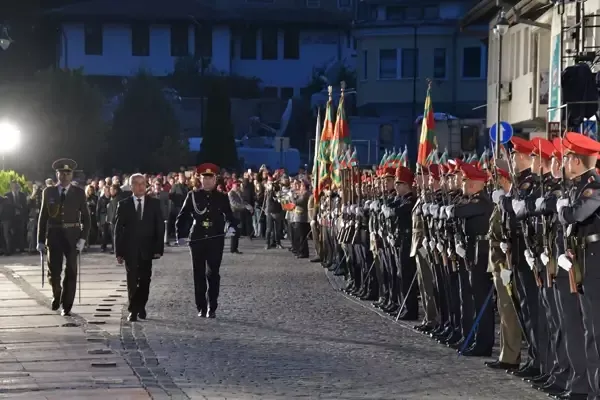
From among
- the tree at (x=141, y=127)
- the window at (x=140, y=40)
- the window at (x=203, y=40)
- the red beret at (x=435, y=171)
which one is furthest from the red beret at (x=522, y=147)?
the window at (x=140, y=40)

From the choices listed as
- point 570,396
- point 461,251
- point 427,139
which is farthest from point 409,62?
point 570,396

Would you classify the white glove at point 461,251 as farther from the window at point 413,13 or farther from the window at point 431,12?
the window at point 431,12

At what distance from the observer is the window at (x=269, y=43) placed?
329 feet

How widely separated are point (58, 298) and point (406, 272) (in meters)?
4.95

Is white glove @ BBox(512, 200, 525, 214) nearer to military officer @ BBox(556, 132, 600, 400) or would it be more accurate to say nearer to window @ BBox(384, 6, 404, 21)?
military officer @ BBox(556, 132, 600, 400)

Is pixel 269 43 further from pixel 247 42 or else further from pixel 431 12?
pixel 431 12

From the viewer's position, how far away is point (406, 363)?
15406 mm

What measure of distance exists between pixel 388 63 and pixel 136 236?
63.2m

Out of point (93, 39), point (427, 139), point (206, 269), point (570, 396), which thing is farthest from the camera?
point (93, 39)

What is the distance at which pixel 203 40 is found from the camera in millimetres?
98562

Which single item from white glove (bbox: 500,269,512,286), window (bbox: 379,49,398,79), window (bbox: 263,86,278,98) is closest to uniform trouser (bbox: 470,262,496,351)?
white glove (bbox: 500,269,512,286)

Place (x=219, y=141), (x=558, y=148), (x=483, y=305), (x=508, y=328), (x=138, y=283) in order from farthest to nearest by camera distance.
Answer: (x=219, y=141)
(x=138, y=283)
(x=483, y=305)
(x=508, y=328)
(x=558, y=148)

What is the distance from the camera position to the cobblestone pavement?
13.5 metres

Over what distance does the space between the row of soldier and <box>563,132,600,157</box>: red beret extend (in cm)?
1
